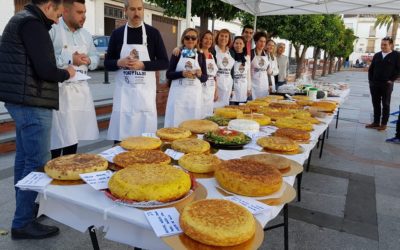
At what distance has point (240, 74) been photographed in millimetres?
4980

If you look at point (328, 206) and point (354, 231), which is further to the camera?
point (328, 206)

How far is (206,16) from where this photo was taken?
6.87 meters

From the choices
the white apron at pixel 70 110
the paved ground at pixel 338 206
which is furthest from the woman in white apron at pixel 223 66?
the white apron at pixel 70 110

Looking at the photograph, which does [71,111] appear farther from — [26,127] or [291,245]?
[291,245]

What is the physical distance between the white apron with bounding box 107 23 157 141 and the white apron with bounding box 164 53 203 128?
0.54 metres

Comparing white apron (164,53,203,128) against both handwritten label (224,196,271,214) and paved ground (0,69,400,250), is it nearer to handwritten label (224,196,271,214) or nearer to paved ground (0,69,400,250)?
paved ground (0,69,400,250)

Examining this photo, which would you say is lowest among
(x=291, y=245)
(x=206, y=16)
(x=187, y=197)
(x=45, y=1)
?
(x=291, y=245)

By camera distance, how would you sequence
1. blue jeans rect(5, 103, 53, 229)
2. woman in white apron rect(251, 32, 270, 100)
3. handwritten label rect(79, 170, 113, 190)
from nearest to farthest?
1. handwritten label rect(79, 170, 113, 190)
2. blue jeans rect(5, 103, 53, 229)
3. woman in white apron rect(251, 32, 270, 100)

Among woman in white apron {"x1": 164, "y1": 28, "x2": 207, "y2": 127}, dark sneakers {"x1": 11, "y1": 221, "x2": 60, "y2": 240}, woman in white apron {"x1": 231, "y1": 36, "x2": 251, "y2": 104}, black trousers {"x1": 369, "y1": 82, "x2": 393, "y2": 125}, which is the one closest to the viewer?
dark sneakers {"x1": 11, "y1": 221, "x2": 60, "y2": 240}

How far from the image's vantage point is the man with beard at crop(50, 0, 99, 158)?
2.63m

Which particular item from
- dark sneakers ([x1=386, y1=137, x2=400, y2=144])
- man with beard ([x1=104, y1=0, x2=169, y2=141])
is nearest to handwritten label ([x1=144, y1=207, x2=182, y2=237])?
man with beard ([x1=104, y1=0, x2=169, y2=141])

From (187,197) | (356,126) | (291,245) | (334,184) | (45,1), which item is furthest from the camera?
(356,126)

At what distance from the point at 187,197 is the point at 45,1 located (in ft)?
5.18

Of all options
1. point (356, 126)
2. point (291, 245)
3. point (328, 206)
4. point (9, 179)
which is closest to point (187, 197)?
point (291, 245)
